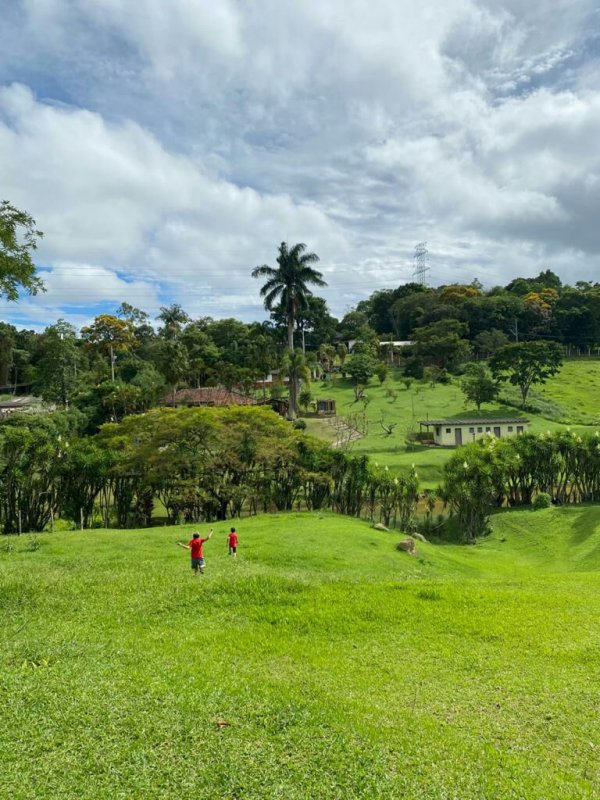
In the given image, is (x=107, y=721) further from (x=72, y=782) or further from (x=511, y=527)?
(x=511, y=527)

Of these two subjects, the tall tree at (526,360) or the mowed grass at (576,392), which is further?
the tall tree at (526,360)

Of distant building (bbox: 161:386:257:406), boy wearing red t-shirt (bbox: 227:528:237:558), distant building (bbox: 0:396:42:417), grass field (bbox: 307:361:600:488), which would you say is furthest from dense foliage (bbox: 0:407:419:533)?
distant building (bbox: 0:396:42:417)

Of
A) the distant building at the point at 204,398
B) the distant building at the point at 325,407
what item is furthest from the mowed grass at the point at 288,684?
the distant building at the point at 325,407

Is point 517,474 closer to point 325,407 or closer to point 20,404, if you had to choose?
point 325,407

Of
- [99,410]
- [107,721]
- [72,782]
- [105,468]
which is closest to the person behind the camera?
[72,782]

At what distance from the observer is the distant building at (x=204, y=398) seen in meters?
55.1

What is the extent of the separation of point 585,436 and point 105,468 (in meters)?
26.0

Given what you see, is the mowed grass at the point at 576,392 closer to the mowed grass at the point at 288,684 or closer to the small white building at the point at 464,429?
the small white building at the point at 464,429

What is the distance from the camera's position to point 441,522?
28844 mm

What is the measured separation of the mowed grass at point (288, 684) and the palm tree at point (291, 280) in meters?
41.6

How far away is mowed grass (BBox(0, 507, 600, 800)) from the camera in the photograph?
18.8ft

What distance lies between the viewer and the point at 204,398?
56.2 metres

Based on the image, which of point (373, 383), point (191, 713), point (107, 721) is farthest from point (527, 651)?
point (373, 383)

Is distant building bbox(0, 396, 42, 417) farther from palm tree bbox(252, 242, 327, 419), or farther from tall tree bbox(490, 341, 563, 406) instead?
tall tree bbox(490, 341, 563, 406)
